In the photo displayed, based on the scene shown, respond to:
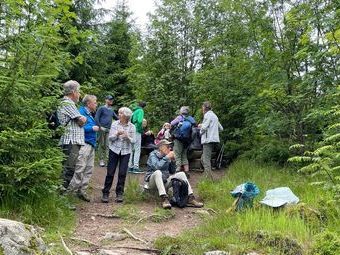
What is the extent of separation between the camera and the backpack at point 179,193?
27.3 ft

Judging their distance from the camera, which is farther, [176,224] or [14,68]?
[176,224]

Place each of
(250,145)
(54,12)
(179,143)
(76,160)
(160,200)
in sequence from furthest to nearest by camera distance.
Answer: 1. (250,145)
2. (179,143)
3. (160,200)
4. (76,160)
5. (54,12)

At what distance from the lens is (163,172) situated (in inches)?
338

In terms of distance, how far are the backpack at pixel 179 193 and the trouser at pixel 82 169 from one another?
5.25ft

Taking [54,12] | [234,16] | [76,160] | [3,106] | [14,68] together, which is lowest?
[76,160]

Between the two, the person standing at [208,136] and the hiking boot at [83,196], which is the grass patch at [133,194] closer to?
the hiking boot at [83,196]

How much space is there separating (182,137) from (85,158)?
3.74 meters

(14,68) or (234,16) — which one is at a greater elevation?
(234,16)

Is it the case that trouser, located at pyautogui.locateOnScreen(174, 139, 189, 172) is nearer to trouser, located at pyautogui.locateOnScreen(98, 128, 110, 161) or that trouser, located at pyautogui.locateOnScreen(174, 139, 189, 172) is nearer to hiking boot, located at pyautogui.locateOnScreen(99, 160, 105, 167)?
trouser, located at pyautogui.locateOnScreen(98, 128, 110, 161)

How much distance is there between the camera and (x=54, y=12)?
23.1ft

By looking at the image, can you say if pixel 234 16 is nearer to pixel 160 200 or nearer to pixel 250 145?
pixel 250 145

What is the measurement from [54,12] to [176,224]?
12.7ft

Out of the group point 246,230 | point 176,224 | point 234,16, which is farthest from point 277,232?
point 234,16

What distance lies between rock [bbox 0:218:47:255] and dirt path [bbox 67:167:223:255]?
2.78 feet
